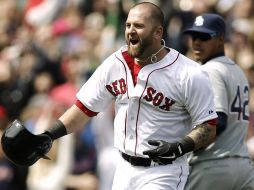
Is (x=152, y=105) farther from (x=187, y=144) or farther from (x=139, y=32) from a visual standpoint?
(x=139, y=32)

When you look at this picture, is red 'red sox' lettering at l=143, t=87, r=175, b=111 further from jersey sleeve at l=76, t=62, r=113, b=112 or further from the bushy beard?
jersey sleeve at l=76, t=62, r=113, b=112

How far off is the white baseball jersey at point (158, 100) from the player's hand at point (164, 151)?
286 mm

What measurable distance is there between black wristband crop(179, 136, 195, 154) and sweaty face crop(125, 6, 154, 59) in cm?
75

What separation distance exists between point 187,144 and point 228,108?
1077mm

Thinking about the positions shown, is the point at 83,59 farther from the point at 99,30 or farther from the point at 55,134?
the point at 55,134

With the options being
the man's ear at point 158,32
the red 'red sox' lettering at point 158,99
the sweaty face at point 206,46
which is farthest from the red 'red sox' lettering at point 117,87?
the sweaty face at point 206,46

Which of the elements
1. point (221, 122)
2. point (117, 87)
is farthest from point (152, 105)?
point (221, 122)

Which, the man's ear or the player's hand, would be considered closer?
the player's hand

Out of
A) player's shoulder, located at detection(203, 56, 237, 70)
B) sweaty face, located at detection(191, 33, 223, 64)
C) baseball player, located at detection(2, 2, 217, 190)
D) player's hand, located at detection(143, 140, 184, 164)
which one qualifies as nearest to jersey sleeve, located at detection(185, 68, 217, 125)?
baseball player, located at detection(2, 2, 217, 190)

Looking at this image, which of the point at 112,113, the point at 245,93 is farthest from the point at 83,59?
the point at 245,93

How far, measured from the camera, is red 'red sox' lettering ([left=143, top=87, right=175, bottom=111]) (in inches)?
296

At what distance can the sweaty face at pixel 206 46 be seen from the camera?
8469 mm

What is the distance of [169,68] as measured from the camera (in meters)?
7.55

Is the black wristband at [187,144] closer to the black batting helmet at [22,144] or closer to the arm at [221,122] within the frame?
the arm at [221,122]
